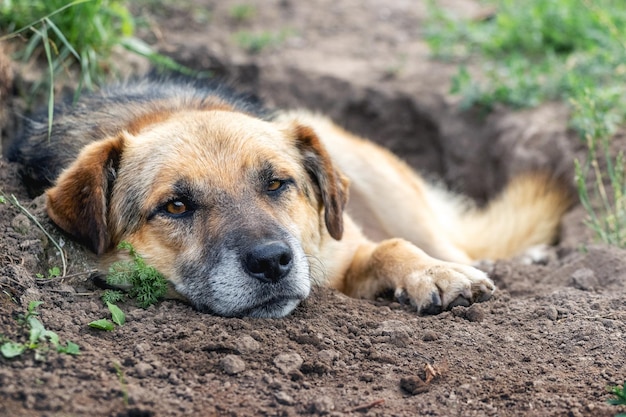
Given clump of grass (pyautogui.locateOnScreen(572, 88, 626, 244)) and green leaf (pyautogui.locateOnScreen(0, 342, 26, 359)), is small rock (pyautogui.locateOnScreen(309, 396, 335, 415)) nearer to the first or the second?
green leaf (pyautogui.locateOnScreen(0, 342, 26, 359))

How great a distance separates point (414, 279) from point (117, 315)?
1.65 metres

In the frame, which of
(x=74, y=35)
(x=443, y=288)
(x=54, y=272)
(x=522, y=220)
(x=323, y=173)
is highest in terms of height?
(x=323, y=173)

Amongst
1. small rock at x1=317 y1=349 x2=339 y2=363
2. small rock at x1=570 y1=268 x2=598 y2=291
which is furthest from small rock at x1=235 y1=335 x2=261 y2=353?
small rock at x1=570 y1=268 x2=598 y2=291

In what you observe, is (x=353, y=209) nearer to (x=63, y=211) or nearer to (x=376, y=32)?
(x=63, y=211)

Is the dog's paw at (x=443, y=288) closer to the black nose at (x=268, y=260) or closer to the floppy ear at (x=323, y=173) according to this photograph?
the floppy ear at (x=323, y=173)

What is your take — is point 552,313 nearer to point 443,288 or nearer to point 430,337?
point 443,288

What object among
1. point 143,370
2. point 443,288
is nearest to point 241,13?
point 443,288

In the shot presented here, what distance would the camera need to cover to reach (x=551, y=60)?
7258mm

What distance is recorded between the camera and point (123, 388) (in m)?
2.74

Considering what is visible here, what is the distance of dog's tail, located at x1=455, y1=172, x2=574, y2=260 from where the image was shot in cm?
632

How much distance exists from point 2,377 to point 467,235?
15.5 ft

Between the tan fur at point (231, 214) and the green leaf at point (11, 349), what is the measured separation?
3.11 feet

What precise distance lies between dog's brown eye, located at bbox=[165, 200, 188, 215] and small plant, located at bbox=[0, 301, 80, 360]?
0.91m

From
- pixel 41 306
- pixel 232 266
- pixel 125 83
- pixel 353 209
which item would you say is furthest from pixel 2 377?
pixel 353 209
